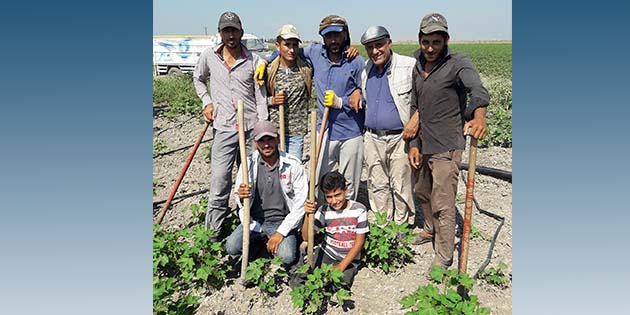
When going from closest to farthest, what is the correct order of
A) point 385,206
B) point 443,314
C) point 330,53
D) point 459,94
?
point 443,314 < point 459,94 < point 330,53 < point 385,206

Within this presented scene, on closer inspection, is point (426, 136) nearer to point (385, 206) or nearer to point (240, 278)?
point (385, 206)

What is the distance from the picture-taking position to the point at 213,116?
12.9ft

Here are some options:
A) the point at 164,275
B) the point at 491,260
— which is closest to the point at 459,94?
the point at 491,260

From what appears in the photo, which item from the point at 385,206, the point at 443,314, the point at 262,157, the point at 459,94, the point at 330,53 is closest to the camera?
the point at 443,314

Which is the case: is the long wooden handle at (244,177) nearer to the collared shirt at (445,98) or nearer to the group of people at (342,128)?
the group of people at (342,128)

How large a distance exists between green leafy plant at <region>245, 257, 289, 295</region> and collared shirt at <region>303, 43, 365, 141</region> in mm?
1228

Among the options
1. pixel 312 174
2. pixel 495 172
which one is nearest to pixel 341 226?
pixel 312 174

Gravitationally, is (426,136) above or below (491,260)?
above

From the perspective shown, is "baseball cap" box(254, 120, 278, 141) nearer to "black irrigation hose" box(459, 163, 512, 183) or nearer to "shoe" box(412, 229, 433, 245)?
"shoe" box(412, 229, 433, 245)

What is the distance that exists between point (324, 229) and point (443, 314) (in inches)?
48.6

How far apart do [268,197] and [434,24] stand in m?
1.79

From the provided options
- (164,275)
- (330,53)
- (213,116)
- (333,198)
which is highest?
(330,53)

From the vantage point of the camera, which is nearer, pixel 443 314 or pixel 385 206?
pixel 443 314

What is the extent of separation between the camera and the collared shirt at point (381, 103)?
374 cm
